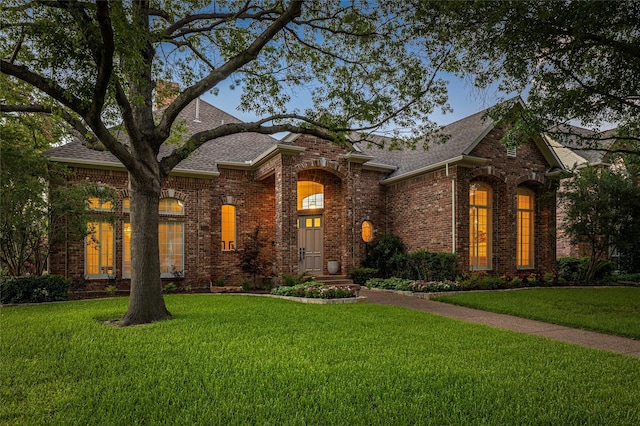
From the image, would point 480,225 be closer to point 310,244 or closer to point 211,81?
point 310,244

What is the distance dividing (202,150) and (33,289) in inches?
308

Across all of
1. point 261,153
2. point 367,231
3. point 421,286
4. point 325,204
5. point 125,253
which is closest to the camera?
point 421,286

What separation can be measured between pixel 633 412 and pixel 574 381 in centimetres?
79

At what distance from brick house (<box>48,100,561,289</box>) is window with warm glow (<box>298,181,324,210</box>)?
0.05 m

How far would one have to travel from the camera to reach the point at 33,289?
10.2m

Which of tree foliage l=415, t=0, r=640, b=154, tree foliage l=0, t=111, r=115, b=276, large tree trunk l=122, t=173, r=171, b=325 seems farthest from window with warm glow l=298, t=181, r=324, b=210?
large tree trunk l=122, t=173, r=171, b=325

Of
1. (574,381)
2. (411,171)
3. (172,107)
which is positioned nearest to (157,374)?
(574,381)

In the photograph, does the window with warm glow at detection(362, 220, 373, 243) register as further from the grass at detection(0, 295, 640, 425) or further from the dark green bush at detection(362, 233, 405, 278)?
the grass at detection(0, 295, 640, 425)

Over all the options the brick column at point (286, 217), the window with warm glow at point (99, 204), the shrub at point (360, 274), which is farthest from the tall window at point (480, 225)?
the window with warm glow at point (99, 204)

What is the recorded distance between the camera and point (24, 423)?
3.07m

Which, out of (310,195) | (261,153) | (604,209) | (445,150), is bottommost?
(604,209)

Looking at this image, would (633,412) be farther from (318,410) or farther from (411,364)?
(318,410)

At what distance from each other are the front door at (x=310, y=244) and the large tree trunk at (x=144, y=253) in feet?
30.4

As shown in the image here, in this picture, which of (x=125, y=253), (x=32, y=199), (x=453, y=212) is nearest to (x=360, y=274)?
(x=453, y=212)
